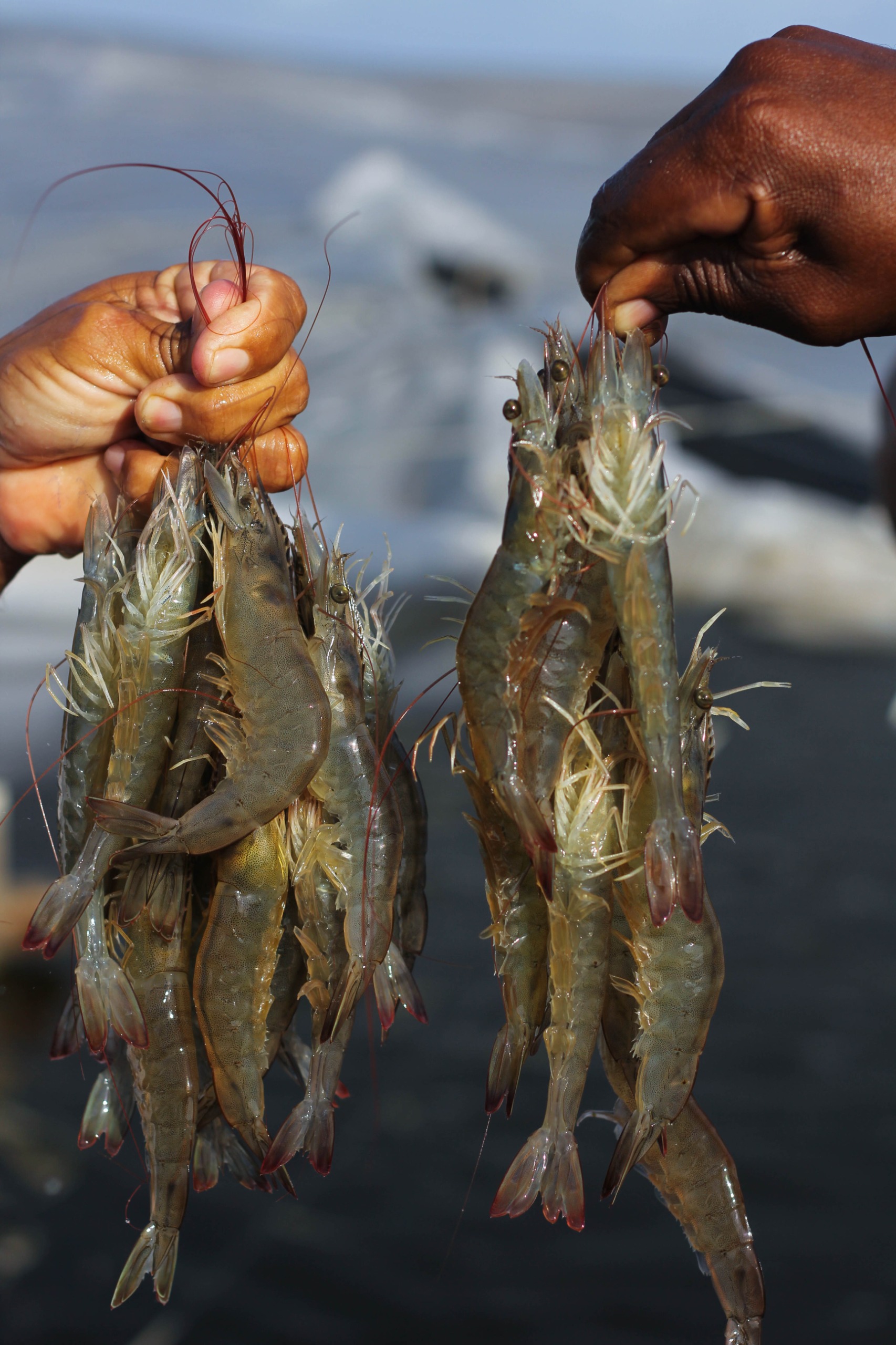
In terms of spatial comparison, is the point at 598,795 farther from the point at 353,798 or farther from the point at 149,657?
the point at 149,657

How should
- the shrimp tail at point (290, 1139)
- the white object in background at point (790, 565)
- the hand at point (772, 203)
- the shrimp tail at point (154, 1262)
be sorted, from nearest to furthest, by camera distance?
the hand at point (772, 203), the shrimp tail at point (290, 1139), the shrimp tail at point (154, 1262), the white object in background at point (790, 565)

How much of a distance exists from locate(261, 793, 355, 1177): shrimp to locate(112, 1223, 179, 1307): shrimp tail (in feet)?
1.22

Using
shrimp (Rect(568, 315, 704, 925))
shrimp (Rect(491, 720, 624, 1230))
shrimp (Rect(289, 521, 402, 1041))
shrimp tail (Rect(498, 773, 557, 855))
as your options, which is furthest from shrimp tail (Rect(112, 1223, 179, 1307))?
shrimp (Rect(568, 315, 704, 925))

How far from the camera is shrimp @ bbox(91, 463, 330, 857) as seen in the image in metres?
1.76

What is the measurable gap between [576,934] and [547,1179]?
467 mm

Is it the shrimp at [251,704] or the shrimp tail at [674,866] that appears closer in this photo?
the shrimp tail at [674,866]

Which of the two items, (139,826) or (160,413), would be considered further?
(160,413)

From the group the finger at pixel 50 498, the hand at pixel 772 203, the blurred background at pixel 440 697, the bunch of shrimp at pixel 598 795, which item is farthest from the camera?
the blurred background at pixel 440 697

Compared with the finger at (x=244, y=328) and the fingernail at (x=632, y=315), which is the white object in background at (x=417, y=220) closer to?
the finger at (x=244, y=328)

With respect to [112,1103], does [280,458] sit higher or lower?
higher

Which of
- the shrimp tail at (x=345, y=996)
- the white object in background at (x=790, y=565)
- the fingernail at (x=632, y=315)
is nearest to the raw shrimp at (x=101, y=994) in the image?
the shrimp tail at (x=345, y=996)

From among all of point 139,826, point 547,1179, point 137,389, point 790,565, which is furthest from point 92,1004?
point 790,565

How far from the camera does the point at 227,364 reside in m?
1.87

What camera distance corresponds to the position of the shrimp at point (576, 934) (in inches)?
70.6
